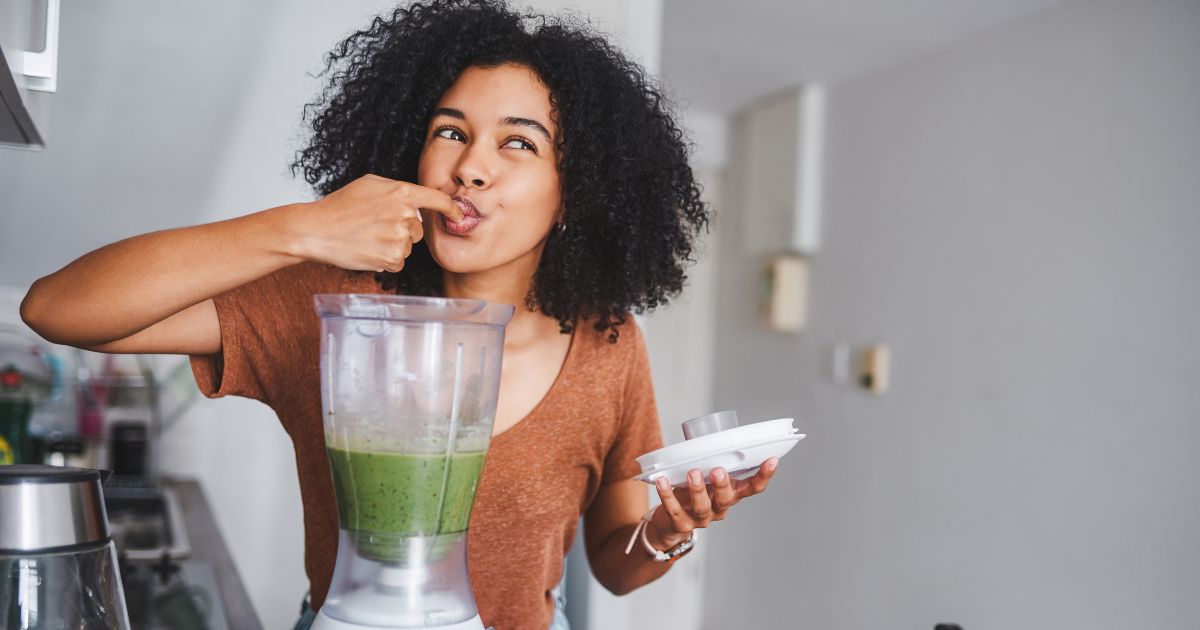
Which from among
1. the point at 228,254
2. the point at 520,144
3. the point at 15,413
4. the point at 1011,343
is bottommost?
the point at 15,413

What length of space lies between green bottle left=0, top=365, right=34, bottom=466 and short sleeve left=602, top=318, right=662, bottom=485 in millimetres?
1279

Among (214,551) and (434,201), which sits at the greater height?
(434,201)

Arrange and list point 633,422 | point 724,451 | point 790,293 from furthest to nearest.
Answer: point 790,293 < point 633,422 < point 724,451

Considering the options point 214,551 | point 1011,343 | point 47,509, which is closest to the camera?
point 47,509

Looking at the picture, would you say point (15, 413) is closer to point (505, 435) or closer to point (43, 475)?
point (505, 435)

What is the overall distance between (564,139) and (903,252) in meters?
2.10

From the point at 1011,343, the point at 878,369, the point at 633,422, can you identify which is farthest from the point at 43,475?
the point at 878,369

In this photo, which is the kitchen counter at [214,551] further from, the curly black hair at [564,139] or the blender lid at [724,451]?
the blender lid at [724,451]

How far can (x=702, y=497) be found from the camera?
843mm

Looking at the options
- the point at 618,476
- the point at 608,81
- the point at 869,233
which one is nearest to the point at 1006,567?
the point at 869,233

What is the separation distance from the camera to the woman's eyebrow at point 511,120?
96 centimetres

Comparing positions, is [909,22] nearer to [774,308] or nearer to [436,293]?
[774,308]

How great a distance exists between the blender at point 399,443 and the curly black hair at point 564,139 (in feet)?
1.28

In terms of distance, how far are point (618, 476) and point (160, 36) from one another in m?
1.48
